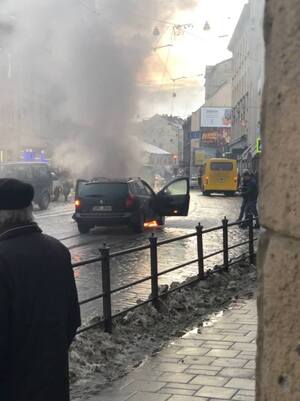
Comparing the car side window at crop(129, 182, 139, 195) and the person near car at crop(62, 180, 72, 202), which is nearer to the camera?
the car side window at crop(129, 182, 139, 195)

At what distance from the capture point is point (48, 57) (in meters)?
26.0

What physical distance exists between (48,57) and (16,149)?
1174cm

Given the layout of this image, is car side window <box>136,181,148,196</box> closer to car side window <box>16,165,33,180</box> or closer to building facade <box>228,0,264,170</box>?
car side window <box>16,165,33,180</box>

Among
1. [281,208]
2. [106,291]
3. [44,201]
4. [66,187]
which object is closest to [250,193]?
[44,201]

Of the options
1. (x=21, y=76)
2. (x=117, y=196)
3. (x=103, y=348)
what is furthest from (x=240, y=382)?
(x=21, y=76)

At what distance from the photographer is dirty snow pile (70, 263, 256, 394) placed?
15.7 ft

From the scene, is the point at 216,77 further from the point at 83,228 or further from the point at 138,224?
the point at 138,224

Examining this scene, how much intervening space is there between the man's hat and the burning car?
1255 centimetres

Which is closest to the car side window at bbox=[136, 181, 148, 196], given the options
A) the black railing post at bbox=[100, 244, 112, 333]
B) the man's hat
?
the black railing post at bbox=[100, 244, 112, 333]

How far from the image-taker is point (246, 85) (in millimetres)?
56625

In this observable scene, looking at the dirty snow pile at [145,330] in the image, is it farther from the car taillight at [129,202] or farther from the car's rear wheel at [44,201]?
the car's rear wheel at [44,201]

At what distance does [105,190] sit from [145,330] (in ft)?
33.2

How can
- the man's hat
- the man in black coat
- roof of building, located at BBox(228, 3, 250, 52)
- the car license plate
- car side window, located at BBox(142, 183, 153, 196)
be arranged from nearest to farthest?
the man in black coat, the man's hat, the car license plate, car side window, located at BBox(142, 183, 153, 196), roof of building, located at BBox(228, 3, 250, 52)

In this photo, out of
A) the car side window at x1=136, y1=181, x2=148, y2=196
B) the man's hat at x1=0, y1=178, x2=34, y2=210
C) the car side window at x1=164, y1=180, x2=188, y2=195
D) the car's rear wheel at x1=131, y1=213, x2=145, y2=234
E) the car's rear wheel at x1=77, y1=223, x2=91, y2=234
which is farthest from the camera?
the car side window at x1=136, y1=181, x2=148, y2=196
